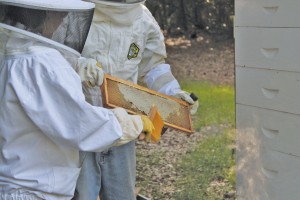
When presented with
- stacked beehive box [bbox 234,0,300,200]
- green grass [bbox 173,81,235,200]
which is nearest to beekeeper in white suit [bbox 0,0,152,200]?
stacked beehive box [bbox 234,0,300,200]

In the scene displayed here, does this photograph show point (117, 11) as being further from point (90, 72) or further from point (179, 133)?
point (179, 133)

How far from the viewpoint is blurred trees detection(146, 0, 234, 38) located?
939cm

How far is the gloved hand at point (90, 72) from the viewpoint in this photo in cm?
245

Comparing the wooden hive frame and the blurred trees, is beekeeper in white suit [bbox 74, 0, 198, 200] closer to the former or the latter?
the wooden hive frame

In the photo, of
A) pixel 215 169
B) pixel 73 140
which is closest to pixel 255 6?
pixel 73 140

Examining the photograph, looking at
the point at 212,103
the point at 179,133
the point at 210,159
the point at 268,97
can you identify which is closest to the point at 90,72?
the point at 268,97

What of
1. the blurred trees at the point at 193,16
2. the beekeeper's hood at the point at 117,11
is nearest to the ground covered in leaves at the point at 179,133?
the blurred trees at the point at 193,16

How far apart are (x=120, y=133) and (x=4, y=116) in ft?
1.50

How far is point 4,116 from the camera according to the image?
2.15 metres

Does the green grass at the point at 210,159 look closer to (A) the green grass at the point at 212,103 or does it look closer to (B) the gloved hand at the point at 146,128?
(A) the green grass at the point at 212,103

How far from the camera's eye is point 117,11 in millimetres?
2641

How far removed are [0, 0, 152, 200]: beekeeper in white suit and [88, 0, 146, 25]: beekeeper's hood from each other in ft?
1.07

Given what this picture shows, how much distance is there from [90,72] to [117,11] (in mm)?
373

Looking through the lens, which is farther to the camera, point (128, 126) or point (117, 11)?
point (117, 11)
